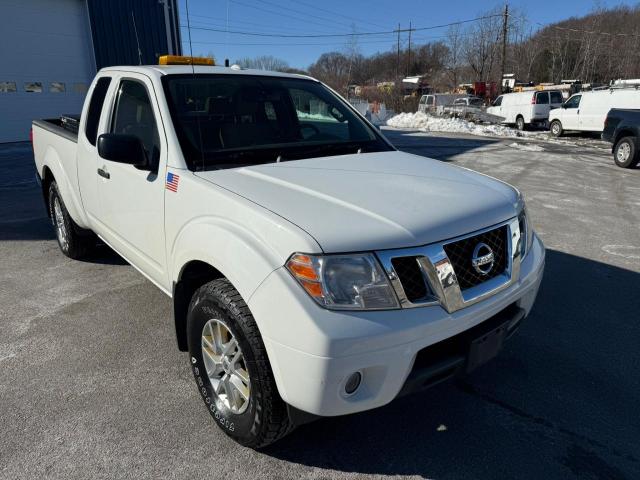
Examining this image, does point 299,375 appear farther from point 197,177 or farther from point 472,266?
point 197,177

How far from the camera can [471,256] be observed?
2.10 meters

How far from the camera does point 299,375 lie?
182 centimetres

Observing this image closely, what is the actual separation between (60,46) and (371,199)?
1786cm

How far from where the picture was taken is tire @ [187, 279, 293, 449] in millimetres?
2000

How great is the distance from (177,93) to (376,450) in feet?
7.62

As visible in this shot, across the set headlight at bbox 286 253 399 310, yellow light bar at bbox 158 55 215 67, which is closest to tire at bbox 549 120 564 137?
yellow light bar at bbox 158 55 215 67

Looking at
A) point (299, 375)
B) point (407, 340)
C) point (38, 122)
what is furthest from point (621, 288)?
point (38, 122)

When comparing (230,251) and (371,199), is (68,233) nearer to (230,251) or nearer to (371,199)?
(230,251)

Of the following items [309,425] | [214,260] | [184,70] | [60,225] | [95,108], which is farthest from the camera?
[60,225]

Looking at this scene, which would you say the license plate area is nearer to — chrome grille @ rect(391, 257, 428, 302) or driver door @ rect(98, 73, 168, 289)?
chrome grille @ rect(391, 257, 428, 302)

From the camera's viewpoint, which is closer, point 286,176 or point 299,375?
point 299,375

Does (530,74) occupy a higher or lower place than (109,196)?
higher

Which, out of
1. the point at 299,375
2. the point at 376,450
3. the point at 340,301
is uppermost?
the point at 340,301

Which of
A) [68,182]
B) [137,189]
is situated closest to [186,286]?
[137,189]
